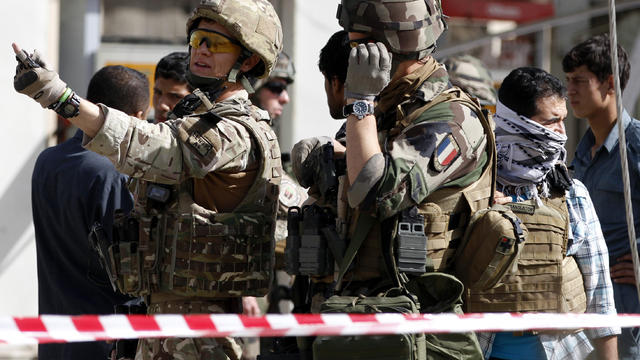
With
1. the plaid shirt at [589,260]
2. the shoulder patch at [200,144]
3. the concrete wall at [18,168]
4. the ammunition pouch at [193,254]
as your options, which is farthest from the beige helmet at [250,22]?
the concrete wall at [18,168]

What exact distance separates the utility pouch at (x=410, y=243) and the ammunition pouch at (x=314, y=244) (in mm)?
208

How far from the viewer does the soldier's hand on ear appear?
2967 mm

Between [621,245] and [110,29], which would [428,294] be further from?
[110,29]

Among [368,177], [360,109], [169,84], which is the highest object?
[169,84]

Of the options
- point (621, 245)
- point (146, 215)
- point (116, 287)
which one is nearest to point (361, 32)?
point (146, 215)

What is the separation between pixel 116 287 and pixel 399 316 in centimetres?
132

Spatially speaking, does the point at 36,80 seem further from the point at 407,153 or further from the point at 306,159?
the point at 407,153

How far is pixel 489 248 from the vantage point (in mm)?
3078

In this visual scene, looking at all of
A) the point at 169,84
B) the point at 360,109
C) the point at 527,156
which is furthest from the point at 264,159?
the point at 169,84

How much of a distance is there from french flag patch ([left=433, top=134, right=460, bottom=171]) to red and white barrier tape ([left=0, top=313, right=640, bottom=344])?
49 centimetres

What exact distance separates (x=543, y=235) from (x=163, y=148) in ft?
4.63

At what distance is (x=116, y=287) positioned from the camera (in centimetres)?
374

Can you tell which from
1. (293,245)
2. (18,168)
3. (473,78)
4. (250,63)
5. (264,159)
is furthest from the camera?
(18,168)

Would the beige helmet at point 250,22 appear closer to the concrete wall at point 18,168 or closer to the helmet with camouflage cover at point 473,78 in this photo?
the helmet with camouflage cover at point 473,78
